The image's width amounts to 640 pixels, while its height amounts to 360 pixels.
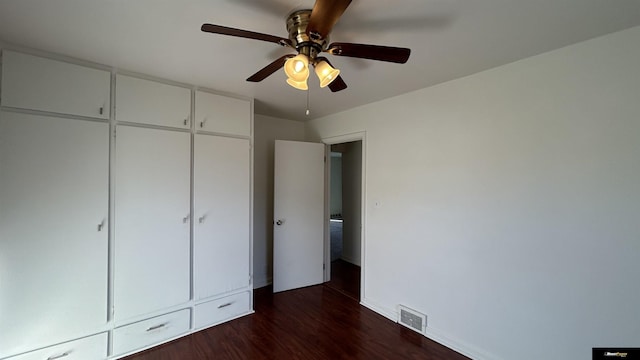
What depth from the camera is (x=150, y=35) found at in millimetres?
1670

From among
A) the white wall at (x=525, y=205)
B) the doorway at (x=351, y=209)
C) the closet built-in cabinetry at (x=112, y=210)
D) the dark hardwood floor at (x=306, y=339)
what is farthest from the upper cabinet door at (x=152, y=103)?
the doorway at (x=351, y=209)

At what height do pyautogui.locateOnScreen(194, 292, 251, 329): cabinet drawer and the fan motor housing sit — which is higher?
the fan motor housing

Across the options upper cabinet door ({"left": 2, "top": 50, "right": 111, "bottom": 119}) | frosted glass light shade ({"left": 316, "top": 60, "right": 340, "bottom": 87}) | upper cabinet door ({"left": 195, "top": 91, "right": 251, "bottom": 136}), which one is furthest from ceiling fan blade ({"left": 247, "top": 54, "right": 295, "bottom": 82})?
upper cabinet door ({"left": 2, "top": 50, "right": 111, "bottom": 119})

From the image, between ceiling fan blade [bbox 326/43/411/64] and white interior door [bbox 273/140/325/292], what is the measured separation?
229cm

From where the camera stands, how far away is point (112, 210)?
217 cm

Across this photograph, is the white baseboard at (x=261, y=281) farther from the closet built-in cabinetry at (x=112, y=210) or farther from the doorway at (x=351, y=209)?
the doorway at (x=351, y=209)

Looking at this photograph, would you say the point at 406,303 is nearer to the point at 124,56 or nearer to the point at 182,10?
the point at 182,10

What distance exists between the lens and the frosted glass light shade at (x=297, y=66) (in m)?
1.37

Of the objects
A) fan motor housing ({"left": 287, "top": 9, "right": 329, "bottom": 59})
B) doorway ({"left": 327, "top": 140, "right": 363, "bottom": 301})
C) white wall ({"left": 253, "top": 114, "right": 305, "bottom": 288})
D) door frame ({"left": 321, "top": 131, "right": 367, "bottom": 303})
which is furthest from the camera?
doorway ({"left": 327, "top": 140, "right": 363, "bottom": 301})

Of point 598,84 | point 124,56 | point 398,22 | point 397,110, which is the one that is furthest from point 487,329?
point 124,56

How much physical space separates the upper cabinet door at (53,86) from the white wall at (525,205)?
266 centimetres

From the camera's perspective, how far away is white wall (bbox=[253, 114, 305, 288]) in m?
3.69

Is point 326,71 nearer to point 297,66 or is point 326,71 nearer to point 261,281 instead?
point 297,66

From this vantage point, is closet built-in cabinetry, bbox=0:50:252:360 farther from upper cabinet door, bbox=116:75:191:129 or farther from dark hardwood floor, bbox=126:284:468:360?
dark hardwood floor, bbox=126:284:468:360
